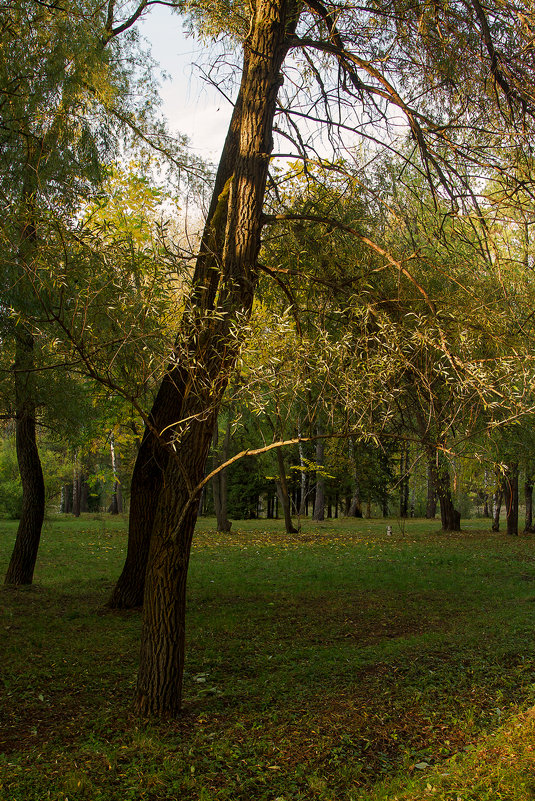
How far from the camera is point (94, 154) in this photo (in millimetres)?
8648

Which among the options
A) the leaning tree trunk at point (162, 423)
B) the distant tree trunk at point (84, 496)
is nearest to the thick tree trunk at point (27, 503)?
the leaning tree trunk at point (162, 423)

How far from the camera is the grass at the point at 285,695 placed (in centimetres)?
402

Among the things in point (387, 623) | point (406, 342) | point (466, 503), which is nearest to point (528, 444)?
point (387, 623)

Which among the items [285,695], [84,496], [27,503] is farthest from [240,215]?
[84,496]

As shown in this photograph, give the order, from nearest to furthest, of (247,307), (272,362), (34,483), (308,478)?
(272,362) < (247,307) < (34,483) < (308,478)

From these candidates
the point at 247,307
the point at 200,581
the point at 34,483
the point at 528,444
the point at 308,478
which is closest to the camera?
the point at 247,307

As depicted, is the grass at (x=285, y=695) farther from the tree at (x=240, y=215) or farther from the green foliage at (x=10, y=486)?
the green foliage at (x=10, y=486)

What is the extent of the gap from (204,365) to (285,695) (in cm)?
322

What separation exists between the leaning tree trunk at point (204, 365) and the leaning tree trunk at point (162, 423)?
5.8 inches

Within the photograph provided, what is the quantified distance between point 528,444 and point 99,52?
12.1m

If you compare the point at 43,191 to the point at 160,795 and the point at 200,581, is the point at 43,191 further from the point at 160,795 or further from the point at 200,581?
the point at 200,581

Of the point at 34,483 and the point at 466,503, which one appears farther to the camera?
the point at 466,503

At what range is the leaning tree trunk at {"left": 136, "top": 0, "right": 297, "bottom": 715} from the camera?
15.5 feet

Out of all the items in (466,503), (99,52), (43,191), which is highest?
(99,52)
